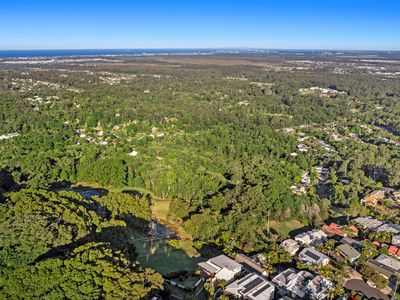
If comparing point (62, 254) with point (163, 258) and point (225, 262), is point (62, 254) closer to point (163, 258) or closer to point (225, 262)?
point (163, 258)

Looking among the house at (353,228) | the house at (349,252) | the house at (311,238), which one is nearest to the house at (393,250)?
the house at (349,252)

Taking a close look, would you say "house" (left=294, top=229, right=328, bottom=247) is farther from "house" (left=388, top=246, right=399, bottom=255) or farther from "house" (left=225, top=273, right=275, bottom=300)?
A: "house" (left=225, top=273, right=275, bottom=300)

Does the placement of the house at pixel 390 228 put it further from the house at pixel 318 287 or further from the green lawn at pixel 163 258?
the green lawn at pixel 163 258

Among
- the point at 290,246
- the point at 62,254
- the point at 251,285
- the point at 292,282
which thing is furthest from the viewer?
the point at 290,246

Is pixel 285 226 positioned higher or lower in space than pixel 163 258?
lower

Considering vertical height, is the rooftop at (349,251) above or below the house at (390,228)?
above

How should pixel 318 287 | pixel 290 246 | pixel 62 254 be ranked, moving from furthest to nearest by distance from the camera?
1. pixel 290 246
2. pixel 318 287
3. pixel 62 254

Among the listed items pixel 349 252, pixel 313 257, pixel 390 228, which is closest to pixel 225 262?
pixel 313 257
